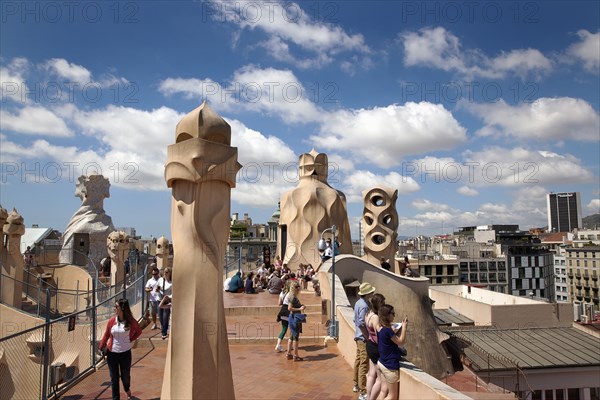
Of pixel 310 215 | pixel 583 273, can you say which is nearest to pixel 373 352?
pixel 310 215

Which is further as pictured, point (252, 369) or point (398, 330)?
point (252, 369)

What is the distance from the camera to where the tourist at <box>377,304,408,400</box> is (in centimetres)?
443

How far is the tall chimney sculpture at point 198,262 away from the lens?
157 inches

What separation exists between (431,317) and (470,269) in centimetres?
4332

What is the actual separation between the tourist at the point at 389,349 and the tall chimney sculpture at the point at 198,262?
1.56 metres

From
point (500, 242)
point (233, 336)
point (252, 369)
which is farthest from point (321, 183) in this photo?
point (500, 242)

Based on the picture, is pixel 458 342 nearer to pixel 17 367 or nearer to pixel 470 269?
pixel 17 367

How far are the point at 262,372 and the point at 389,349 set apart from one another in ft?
9.72

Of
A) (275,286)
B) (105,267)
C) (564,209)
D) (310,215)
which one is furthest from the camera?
(564,209)

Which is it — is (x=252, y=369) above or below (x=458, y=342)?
above

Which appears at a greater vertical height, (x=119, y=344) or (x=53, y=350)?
(x=119, y=344)

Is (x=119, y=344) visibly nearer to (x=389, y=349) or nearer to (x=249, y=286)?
(x=389, y=349)

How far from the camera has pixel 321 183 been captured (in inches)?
953

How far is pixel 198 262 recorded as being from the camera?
13.4 feet
